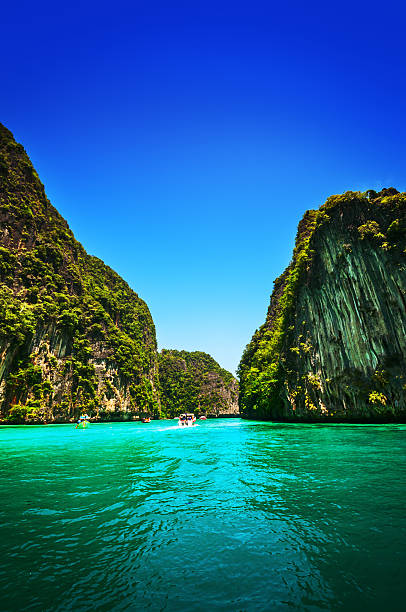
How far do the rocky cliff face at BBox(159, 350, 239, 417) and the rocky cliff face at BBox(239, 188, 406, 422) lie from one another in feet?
263

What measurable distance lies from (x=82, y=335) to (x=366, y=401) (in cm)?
5189

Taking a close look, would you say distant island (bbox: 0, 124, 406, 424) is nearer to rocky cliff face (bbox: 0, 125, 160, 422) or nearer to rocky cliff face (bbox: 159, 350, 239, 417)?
rocky cliff face (bbox: 0, 125, 160, 422)

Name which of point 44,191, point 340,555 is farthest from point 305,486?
point 44,191

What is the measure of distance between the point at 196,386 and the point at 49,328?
79.4 metres

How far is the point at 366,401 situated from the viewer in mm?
28047

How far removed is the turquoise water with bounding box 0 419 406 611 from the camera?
3.35 meters

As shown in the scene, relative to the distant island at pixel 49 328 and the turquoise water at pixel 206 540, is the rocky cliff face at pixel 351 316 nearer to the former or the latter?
the turquoise water at pixel 206 540

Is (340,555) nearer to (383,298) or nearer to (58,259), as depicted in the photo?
(383,298)

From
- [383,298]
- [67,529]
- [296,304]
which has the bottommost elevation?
[67,529]

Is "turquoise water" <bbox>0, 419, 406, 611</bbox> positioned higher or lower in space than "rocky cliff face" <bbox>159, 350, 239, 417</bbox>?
lower

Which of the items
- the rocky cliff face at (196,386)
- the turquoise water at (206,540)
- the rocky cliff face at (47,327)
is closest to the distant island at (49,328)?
the rocky cliff face at (47,327)

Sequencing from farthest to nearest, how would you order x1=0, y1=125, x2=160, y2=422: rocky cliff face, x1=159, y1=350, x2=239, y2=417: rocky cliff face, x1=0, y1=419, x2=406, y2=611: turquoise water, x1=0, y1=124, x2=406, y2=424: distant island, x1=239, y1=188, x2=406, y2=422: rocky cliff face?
x1=159, y1=350, x2=239, y2=417: rocky cliff face → x1=0, y1=125, x2=160, y2=422: rocky cliff face → x1=0, y1=124, x2=406, y2=424: distant island → x1=239, y1=188, x2=406, y2=422: rocky cliff face → x1=0, y1=419, x2=406, y2=611: turquoise water

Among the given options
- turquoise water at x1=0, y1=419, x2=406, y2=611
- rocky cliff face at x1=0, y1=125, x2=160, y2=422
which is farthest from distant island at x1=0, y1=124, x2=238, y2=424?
turquoise water at x1=0, y1=419, x2=406, y2=611

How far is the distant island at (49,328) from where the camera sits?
43562 millimetres
